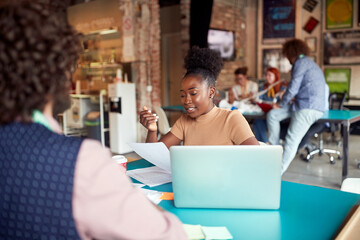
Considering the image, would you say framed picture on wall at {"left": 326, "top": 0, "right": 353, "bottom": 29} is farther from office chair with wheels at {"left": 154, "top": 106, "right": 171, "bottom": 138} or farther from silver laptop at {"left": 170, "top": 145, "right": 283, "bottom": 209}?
silver laptop at {"left": 170, "top": 145, "right": 283, "bottom": 209}

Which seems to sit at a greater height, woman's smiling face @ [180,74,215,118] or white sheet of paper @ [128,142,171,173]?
woman's smiling face @ [180,74,215,118]

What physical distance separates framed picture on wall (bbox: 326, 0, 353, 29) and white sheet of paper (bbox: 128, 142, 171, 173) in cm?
731

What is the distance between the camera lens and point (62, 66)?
678 millimetres

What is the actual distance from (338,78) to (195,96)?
680 centimetres

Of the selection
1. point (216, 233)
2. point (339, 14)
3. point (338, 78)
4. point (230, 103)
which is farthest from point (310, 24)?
point (216, 233)

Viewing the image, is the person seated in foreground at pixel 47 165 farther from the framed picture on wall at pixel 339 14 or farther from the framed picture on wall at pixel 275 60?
the framed picture on wall at pixel 339 14

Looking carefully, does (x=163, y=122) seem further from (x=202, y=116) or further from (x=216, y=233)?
(x=216, y=233)

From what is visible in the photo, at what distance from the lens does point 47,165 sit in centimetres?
64

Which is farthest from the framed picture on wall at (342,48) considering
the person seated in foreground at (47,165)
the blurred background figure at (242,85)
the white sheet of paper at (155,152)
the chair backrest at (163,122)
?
the person seated in foreground at (47,165)

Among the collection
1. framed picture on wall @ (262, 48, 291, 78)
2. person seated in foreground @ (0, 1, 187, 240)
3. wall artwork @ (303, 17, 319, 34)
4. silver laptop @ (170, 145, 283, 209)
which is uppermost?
wall artwork @ (303, 17, 319, 34)

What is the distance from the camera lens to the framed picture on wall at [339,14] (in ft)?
24.1

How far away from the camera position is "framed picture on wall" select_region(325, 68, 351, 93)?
754cm

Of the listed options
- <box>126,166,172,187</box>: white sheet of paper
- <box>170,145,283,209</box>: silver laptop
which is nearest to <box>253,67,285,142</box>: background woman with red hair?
<box>126,166,172,187</box>: white sheet of paper

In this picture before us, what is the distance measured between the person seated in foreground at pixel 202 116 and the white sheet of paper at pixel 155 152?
0.33 m
